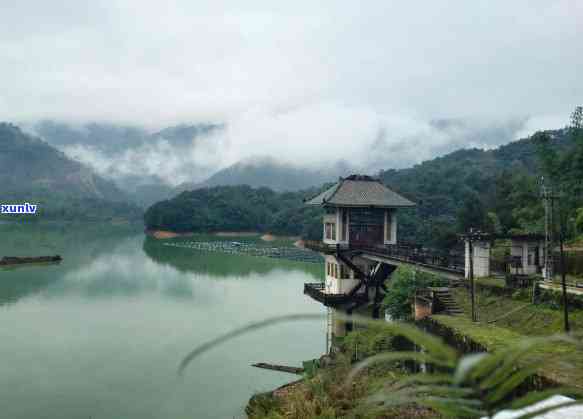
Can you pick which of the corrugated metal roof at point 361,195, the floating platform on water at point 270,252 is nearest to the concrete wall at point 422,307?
the corrugated metal roof at point 361,195

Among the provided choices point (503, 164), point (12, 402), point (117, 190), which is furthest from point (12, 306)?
point (117, 190)

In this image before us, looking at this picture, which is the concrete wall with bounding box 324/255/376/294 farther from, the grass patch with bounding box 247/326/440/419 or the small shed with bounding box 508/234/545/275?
the small shed with bounding box 508/234/545/275

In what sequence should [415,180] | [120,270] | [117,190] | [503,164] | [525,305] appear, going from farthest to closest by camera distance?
[117,190] → [503,164] → [415,180] → [120,270] → [525,305]

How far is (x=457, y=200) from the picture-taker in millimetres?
58625

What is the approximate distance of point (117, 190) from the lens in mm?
192125

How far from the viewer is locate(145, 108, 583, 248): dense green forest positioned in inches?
1212

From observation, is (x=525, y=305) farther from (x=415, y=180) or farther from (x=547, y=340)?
(x=415, y=180)

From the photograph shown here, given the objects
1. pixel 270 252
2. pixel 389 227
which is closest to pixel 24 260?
pixel 270 252

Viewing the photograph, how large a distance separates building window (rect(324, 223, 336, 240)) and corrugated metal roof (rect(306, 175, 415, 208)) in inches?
35.7

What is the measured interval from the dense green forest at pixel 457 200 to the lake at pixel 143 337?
851 cm

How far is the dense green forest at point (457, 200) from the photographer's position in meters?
30.8

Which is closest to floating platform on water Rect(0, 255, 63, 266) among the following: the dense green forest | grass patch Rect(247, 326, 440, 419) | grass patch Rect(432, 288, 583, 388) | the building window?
the dense green forest

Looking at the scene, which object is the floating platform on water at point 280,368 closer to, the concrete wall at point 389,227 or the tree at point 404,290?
the tree at point 404,290

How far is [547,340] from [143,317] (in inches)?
1023
